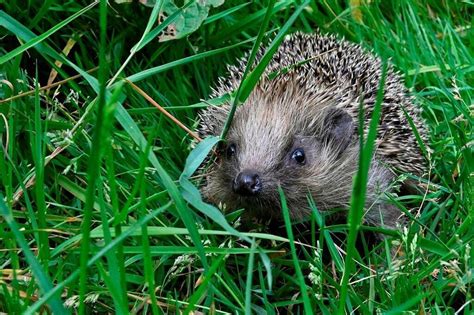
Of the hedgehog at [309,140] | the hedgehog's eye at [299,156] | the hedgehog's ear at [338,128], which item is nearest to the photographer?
the hedgehog at [309,140]

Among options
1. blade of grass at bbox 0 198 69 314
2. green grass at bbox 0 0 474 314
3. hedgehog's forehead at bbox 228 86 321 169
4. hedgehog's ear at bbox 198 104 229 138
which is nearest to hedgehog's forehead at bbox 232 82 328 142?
hedgehog's forehead at bbox 228 86 321 169

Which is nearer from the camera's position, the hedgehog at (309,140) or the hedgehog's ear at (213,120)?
the hedgehog at (309,140)

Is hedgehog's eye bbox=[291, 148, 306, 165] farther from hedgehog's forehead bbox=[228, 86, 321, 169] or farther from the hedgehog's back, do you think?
the hedgehog's back

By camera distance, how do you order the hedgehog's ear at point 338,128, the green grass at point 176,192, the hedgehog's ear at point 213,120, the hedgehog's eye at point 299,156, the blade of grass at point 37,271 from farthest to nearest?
1. the hedgehog's ear at point 213,120
2. the hedgehog's ear at point 338,128
3. the hedgehog's eye at point 299,156
4. the green grass at point 176,192
5. the blade of grass at point 37,271

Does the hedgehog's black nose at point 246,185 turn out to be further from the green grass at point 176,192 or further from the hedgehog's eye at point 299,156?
the hedgehog's eye at point 299,156

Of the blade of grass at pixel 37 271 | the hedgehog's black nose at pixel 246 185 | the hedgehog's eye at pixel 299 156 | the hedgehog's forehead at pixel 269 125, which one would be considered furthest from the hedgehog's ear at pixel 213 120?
the blade of grass at pixel 37 271

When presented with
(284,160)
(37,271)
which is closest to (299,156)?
(284,160)

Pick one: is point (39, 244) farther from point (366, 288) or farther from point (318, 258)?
point (366, 288)

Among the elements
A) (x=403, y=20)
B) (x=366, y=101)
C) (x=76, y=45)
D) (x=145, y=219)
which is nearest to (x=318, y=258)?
(x=145, y=219)

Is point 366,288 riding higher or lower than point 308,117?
lower
